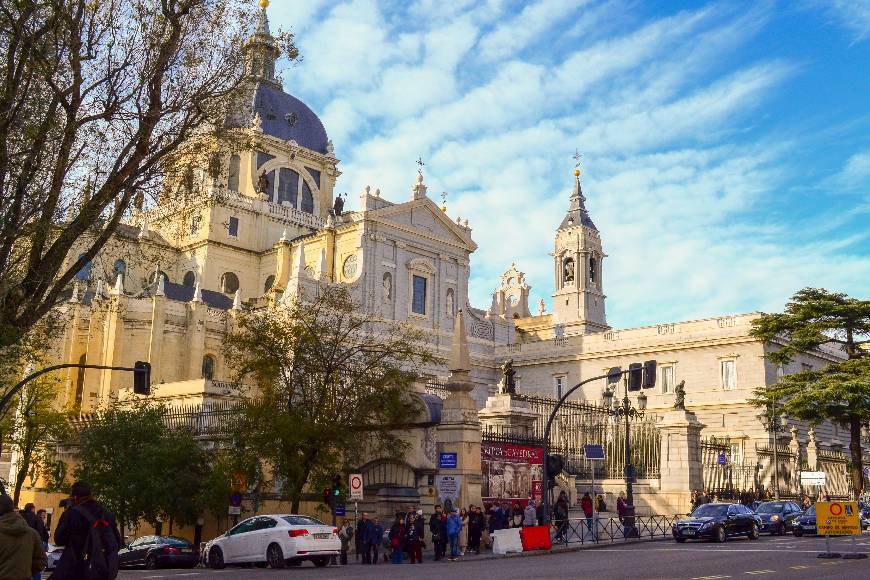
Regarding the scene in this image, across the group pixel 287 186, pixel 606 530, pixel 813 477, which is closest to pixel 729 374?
pixel 813 477

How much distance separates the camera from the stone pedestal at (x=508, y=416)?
29047 mm

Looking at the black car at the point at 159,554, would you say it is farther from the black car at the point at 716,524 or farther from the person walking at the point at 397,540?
the black car at the point at 716,524

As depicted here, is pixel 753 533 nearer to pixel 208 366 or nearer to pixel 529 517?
pixel 529 517

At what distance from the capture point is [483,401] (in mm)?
63812

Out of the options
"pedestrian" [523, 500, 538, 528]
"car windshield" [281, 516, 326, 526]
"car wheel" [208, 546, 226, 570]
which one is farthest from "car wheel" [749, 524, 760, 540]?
"car wheel" [208, 546, 226, 570]

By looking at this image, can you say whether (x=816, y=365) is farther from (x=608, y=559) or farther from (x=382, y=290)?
(x=608, y=559)

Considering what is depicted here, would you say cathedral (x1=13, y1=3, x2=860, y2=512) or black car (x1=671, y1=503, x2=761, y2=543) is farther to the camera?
cathedral (x1=13, y1=3, x2=860, y2=512)

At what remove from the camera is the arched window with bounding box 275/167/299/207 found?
71.1 m

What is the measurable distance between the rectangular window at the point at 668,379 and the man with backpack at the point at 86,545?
52917 mm

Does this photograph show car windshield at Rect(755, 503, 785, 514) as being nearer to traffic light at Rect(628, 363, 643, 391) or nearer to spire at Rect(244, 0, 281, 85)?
traffic light at Rect(628, 363, 643, 391)

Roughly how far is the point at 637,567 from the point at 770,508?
15.0 metres

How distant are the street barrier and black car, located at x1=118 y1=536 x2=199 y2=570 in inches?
380

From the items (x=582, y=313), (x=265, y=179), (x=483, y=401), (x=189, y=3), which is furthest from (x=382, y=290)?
(x=189, y=3)

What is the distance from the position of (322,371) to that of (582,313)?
196ft
